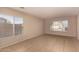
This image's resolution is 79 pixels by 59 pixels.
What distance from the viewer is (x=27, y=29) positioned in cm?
198

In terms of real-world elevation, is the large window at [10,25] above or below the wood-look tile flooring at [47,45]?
above

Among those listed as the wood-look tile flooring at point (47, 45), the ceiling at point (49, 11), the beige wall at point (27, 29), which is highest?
the ceiling at point (49, 11)

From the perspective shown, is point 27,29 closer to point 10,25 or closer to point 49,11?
point 10,25

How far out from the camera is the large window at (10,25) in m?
1.88

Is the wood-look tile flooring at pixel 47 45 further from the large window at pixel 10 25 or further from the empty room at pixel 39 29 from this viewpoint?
the large window at pixel 10 25

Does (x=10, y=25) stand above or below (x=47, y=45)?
above

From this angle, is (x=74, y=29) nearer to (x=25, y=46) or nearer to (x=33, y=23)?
(x=33, y=23)

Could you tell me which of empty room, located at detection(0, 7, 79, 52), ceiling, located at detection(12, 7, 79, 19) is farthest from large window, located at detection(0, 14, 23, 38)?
ceiling, located at detection(12, 7, 79, 19)

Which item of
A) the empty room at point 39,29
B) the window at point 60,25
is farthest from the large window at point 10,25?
the window at point 60,25

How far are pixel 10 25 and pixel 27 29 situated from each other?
1.20 feet

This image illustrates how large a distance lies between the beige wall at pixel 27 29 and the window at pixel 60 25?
0.29 m

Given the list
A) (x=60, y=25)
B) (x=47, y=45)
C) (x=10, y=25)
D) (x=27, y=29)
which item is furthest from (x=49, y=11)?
(x=10, y=25)

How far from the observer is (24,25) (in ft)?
6.51
